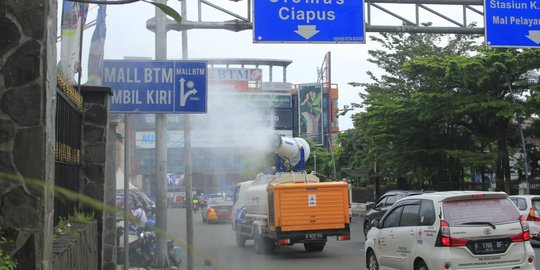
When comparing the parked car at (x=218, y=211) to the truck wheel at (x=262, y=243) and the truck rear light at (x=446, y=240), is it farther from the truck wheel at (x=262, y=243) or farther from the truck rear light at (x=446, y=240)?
the truck rear light at (x=446, y=240)

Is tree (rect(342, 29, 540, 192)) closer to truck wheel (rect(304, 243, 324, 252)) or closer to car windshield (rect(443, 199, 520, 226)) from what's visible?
truck wheel (rect(304, 243, 324, 252))

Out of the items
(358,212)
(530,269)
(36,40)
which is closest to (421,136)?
(358,212)

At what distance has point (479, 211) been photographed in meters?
8.89

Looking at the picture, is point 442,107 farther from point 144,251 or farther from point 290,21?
point 144,251

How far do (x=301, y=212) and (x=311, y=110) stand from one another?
55171 mm

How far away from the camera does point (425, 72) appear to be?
2723cm

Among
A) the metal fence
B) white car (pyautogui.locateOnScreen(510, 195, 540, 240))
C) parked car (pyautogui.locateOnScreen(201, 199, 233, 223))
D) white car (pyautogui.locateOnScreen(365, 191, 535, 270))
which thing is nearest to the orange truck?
white car (pyautogui.locateOnScreen(510, 195, 540, 240))

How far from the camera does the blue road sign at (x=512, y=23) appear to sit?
43.5 ft

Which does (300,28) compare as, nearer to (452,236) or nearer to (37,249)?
(452,236)

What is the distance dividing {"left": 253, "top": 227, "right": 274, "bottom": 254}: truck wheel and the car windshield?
8440mm

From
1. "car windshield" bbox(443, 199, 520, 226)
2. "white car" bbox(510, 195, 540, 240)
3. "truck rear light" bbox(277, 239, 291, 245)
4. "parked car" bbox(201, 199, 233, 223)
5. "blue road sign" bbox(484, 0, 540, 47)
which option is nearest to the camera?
"car windshield" bbox(443, 199, 520, 226)

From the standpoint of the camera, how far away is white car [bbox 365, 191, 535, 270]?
8.55 meters

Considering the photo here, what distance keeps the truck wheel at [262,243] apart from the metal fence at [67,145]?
9032mm

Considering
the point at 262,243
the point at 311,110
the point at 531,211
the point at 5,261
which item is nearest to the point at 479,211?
the point at 5,261
